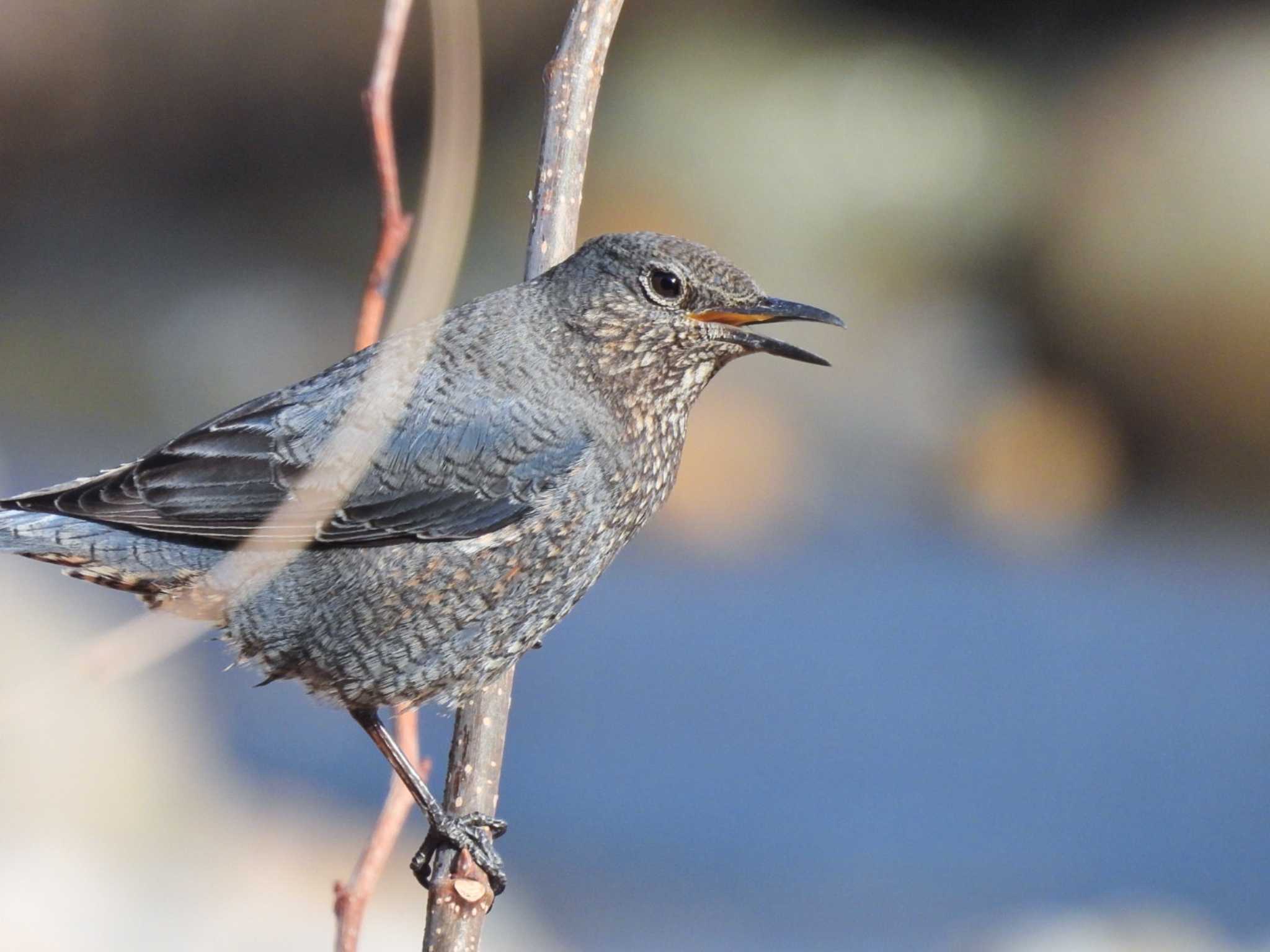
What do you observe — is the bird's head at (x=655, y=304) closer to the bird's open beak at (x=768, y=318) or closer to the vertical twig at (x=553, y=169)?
the bird's open beak at (x=768, y=318)

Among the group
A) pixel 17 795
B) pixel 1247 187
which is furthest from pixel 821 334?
pixel 17 795

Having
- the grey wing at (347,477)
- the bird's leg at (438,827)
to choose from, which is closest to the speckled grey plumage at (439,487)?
the grey wing at (347,477)

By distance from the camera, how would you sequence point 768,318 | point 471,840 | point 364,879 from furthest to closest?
A: point 471,840
point 768,318
point 364,879

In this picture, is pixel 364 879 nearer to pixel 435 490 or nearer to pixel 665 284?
pixel 435 490

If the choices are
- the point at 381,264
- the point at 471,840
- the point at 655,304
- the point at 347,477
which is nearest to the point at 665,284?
the point at 655,304

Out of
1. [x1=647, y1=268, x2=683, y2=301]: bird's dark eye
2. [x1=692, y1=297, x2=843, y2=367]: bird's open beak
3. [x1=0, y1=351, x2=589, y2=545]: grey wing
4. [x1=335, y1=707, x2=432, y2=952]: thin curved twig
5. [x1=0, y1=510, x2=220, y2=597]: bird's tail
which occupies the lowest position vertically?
[x1=335, y1=707, x2=432, y2=952]: thin curved twig

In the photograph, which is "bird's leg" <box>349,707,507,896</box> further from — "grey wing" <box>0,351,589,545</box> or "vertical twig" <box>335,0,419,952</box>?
"vertical twig" <box>335,0,419,952</box>

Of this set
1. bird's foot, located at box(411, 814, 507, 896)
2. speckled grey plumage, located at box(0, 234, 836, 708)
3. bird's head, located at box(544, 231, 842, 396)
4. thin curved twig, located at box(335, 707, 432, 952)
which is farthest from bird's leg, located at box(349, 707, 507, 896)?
bird's head, located at box(544, 231, 842, 396)
